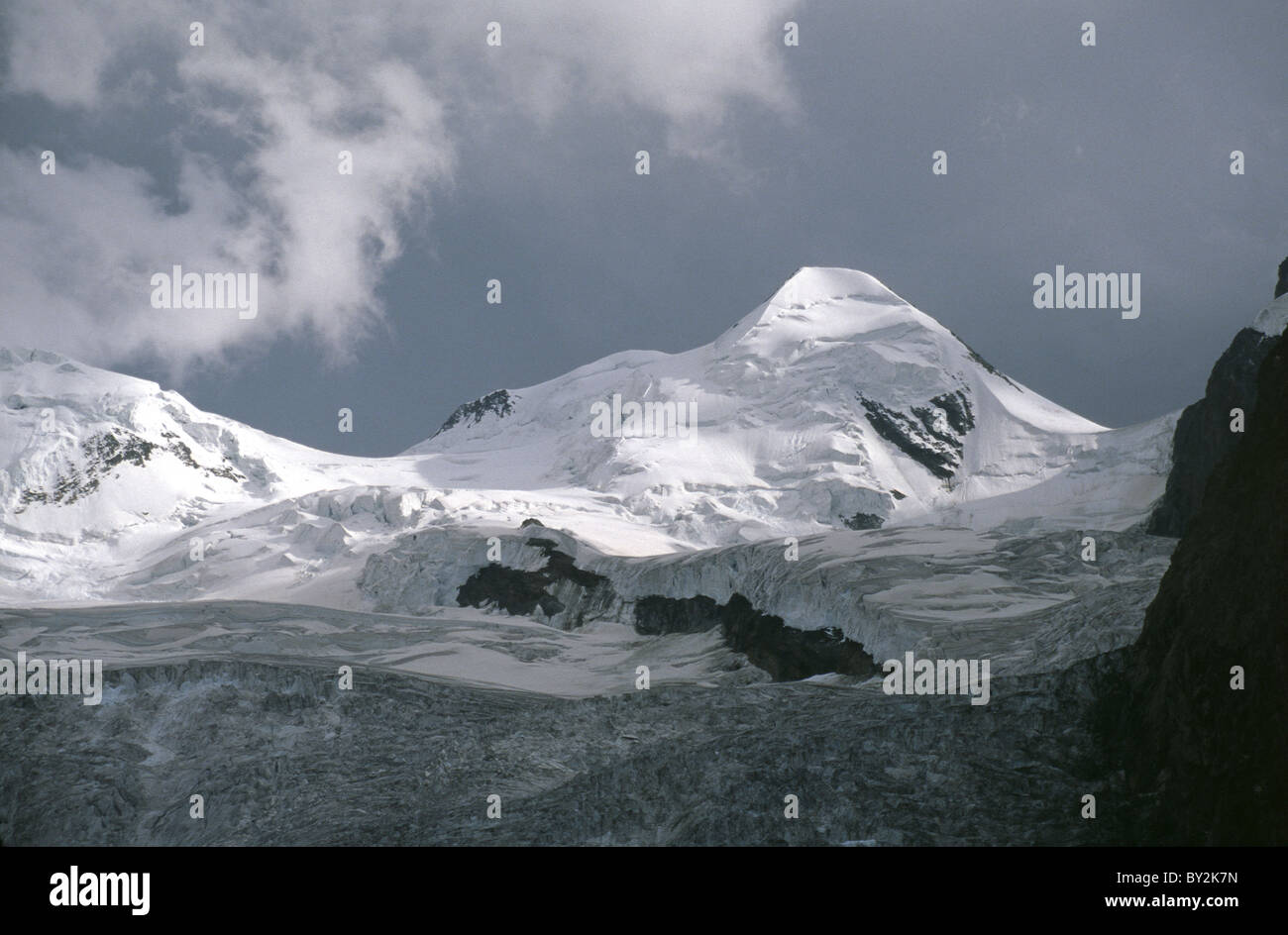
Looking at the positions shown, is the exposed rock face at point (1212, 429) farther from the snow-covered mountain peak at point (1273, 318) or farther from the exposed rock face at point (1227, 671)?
the exposed rock face at point (1227, 671)

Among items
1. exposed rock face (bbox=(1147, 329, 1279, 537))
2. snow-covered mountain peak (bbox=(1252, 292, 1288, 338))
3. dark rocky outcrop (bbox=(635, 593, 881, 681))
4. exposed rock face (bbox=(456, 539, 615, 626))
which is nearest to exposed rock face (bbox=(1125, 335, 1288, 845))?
dark rocky outcrop (bbox=(635, 593, 881, 681))

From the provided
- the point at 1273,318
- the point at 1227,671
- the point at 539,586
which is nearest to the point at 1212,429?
the point at 1273,318

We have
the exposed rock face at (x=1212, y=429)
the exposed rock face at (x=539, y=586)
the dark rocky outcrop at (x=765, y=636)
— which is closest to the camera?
the dark rocky outcrop at (x=765, y=636)

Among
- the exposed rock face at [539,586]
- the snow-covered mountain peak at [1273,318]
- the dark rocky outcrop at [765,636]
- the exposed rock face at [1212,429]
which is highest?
the snow-covered mountain peak at [1273,318]

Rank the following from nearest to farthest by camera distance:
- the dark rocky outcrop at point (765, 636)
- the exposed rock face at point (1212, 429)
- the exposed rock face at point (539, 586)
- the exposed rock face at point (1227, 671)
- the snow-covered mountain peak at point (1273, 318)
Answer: the exposed rock face at point (1227, 671)
the dark rocky outcrop at point (765, 636)
the exposed rock face at point (1212, 429)
the snow-covered mountain peak at point (1273, 318)
the exposed rock face at point (539, 586)

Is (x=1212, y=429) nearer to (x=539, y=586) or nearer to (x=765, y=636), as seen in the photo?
(x=765, y=636)

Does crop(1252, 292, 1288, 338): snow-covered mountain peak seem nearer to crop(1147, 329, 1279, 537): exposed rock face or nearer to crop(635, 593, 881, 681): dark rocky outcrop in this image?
crop(1147, 329, 1279, 537): exposed rock face

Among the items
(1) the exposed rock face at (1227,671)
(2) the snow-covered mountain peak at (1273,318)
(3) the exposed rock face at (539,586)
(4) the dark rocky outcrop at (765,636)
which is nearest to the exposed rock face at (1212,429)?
(2) the snow-covered mountain peak at (1273,318)
